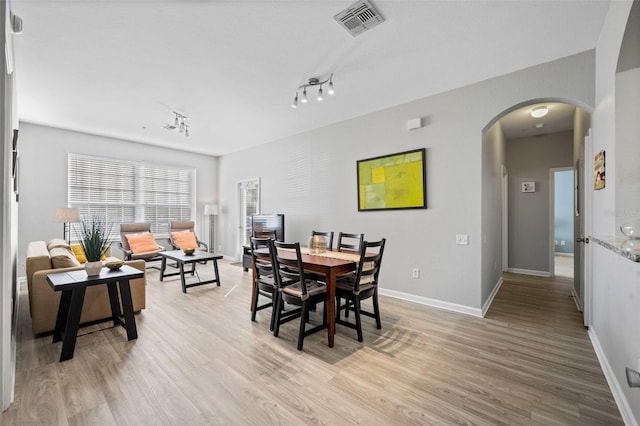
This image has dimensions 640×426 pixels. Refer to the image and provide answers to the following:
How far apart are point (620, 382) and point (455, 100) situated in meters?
3.01

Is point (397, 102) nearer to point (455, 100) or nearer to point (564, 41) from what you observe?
point (455, 100)

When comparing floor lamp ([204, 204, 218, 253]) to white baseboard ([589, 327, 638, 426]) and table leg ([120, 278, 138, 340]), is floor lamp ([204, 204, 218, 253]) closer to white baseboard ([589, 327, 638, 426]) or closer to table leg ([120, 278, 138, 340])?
table leg ([120, 278, 138, 340])

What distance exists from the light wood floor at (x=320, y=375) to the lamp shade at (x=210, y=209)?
4085mm

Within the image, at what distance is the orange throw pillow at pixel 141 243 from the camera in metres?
5.40

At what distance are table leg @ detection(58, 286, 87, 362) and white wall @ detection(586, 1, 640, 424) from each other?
3829 millimetres

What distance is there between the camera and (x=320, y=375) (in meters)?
2.13

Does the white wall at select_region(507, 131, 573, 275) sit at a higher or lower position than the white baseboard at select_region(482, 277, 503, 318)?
higher

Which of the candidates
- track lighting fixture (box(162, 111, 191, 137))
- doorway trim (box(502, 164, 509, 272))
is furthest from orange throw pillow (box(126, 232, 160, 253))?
doorway trim (box(502, 164, 509, 272))

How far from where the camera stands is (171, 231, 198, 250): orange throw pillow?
5965 millimetres

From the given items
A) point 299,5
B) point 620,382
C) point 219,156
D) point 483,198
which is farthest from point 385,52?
point 219,156

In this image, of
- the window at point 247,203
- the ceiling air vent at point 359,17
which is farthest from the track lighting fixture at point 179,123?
the ceiling air vent at point 359,17

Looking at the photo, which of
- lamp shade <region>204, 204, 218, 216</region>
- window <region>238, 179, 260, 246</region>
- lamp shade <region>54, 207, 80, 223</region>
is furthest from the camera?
lamp shade <region>204, 204, 218, 216</region>

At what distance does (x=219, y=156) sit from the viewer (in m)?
7.64

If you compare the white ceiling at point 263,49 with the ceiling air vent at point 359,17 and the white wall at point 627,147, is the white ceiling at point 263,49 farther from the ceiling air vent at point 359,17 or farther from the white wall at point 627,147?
the white wall at point 627,147
